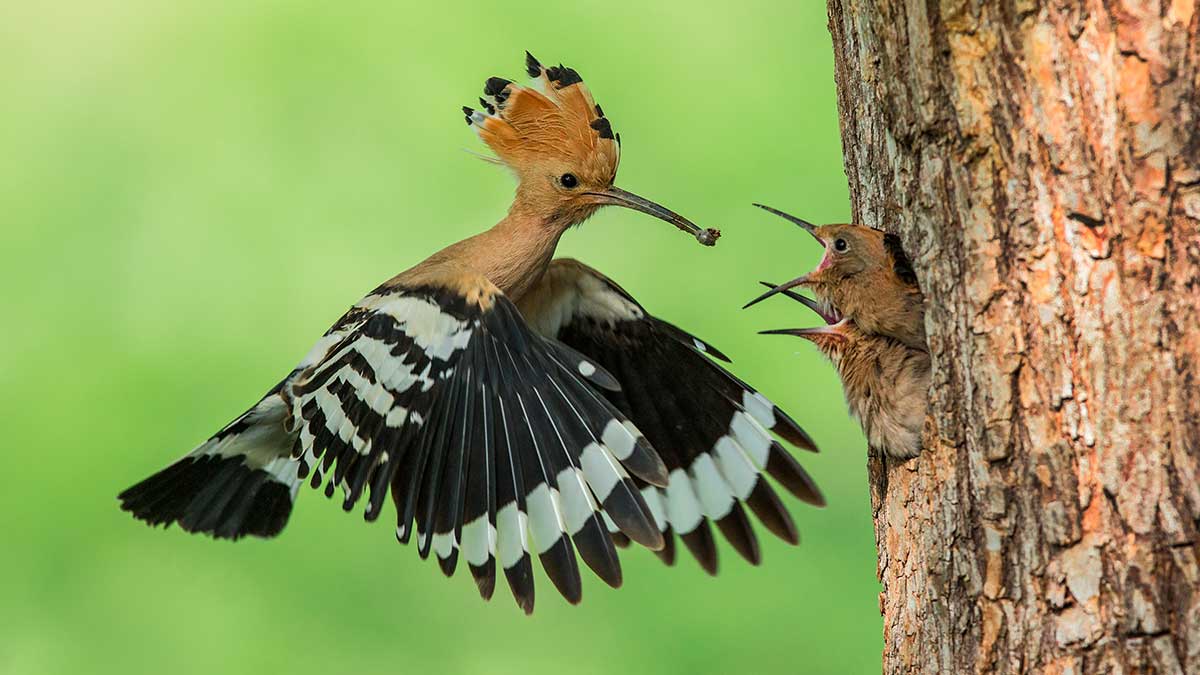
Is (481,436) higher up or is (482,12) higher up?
(482,12)

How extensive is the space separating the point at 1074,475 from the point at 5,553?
2828mm

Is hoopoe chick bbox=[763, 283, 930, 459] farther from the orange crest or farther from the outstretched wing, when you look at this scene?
the orange crest

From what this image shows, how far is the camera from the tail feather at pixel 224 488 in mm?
2566

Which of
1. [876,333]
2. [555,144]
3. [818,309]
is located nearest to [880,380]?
[876,333]

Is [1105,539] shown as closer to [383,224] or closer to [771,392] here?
[771,392]

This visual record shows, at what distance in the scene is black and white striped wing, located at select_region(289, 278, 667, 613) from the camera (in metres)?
2.12

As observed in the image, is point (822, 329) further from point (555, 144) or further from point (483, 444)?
point (555, 144)

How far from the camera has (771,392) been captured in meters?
3.63

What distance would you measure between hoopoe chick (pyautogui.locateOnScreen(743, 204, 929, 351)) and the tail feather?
43.1 inches

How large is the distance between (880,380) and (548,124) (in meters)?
0.95

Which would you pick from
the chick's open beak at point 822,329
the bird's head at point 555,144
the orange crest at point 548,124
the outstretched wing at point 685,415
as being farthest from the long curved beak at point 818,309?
the orange crest at point 548,124

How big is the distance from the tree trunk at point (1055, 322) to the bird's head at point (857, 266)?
11 centimetres

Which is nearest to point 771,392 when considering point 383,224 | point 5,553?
point 383,224

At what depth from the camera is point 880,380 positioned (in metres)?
1.90
